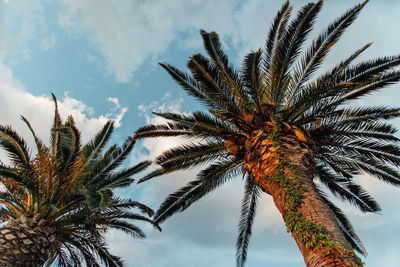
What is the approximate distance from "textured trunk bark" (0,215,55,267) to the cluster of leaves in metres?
6.59

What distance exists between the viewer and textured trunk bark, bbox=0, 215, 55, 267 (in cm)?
634

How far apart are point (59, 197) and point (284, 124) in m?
7.22

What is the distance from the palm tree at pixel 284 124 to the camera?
6.06 metres

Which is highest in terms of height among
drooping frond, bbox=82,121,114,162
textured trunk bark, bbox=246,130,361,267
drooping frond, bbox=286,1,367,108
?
drooping frond, bbox=286,1,367,108

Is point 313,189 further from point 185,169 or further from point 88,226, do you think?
point 88,226

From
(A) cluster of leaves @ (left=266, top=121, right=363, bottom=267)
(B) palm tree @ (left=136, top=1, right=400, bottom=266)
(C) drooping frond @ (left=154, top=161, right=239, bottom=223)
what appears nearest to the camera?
(A) cluster of leaves @ (left=266, top=121, right=363, bottom=267)

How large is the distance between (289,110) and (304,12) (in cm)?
275

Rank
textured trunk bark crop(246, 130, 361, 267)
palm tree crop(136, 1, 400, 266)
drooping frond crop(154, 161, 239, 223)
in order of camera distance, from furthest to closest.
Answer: drooping frond crop(154, 161, 239, 223) → palm tree crop(136, 1, 400, 266) → textured trunk bark crop(246, 130, 361, 267)

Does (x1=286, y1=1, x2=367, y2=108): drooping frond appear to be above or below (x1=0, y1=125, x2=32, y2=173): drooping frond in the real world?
above

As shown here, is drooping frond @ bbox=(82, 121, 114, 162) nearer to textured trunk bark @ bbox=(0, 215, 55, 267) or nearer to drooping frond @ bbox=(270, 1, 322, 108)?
textured trunk bark @ bbox=(0, 215, 55, 267)

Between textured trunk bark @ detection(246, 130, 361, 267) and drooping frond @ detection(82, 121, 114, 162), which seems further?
drooping frond @ detection(82, 121, 114, 162)

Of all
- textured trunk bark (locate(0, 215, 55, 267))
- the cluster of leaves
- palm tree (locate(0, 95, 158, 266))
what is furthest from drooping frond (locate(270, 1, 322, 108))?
textured trunk bark (locate(0, 215, 55, 267))

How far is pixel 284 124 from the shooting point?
6.42m

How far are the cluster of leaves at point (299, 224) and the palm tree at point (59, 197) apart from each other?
410cm
